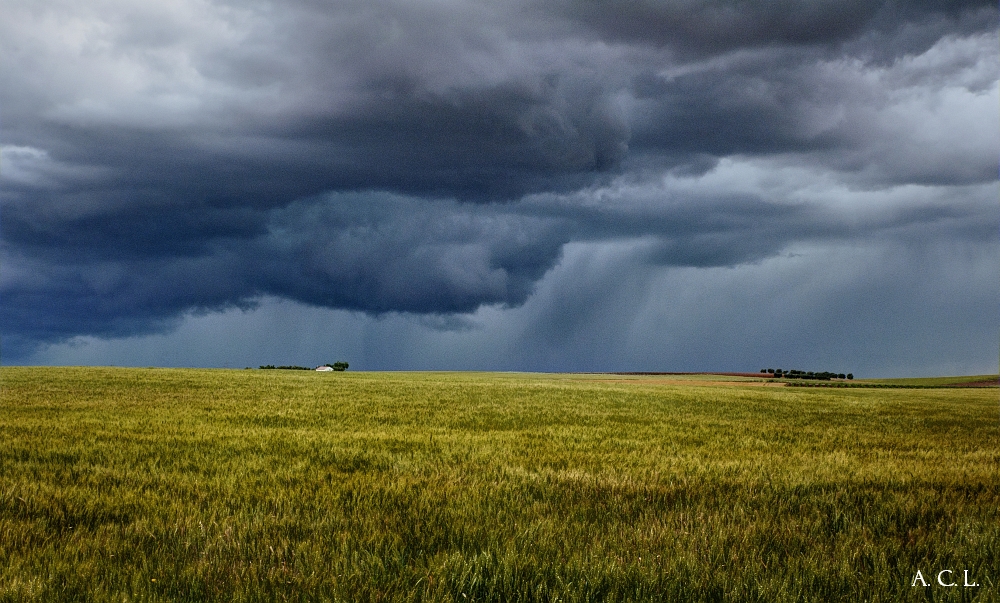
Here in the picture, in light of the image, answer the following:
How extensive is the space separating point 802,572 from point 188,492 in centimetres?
642

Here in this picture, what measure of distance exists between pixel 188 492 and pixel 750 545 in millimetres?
6067

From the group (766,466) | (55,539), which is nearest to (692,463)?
(766,466)

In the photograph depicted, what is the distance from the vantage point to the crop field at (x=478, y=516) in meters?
4.54

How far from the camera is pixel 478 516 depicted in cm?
620

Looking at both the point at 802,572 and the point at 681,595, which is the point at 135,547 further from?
the point at 802,572

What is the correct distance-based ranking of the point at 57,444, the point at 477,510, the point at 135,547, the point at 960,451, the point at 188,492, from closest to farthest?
the point at 135,547 → the point at 477,510 → the point at 188,492 → the point at 57,444 → the point at 960,451

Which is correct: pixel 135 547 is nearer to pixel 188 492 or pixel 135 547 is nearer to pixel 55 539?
pixel 55 539

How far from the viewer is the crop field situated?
4543 millimetres

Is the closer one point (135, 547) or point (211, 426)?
point (135, 547)

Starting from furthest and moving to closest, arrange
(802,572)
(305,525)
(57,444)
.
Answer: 1. (57,444)
2. (305,525)
3. (802,572)

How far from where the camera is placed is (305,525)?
586 centimetres

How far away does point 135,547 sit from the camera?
17.3 feet

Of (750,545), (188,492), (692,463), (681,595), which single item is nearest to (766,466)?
(692,463)

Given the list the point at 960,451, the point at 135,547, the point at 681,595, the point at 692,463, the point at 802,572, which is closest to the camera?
the point at 681,595
